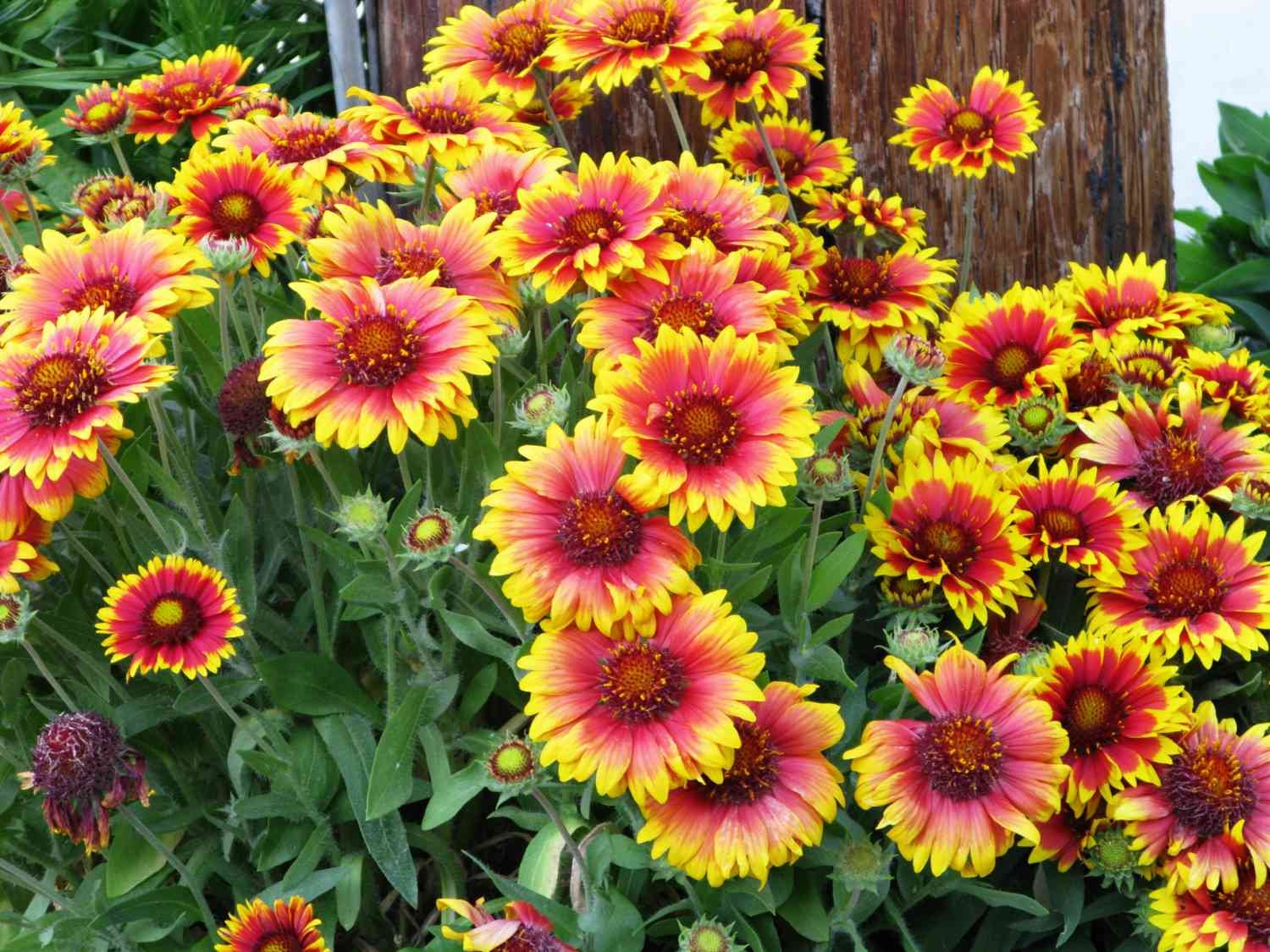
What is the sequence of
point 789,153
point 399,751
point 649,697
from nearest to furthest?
1. point 649,697
2. point 399,751
3. point 789,153

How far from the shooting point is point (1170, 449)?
152 centimetres

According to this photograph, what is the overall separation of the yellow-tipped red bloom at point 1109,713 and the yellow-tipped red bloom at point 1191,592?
0.06 m

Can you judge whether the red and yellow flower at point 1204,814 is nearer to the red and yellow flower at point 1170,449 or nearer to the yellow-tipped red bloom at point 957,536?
the yellow-tipped red bloom at point 957,536

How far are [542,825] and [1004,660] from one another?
490mm

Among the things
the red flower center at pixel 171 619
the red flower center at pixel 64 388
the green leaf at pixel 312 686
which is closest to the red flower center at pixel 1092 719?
the green leaf at pixel 312 686

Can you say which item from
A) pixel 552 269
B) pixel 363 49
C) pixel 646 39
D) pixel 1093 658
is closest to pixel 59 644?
pixel 552 269

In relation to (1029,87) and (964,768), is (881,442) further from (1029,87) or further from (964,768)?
(1029,87)

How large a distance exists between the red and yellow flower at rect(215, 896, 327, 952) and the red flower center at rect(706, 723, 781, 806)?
15.6 inches

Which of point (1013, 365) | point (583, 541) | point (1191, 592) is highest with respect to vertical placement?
point (583, 541)

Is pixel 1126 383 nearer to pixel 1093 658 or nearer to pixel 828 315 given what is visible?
pixel 828 315

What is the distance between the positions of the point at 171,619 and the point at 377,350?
327 mm

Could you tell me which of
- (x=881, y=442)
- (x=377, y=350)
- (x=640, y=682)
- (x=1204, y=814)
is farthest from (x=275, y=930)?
(x=1204, y=814)

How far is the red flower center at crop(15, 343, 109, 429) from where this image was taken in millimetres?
1159

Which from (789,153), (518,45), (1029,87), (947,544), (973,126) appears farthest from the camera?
(1029,87)
